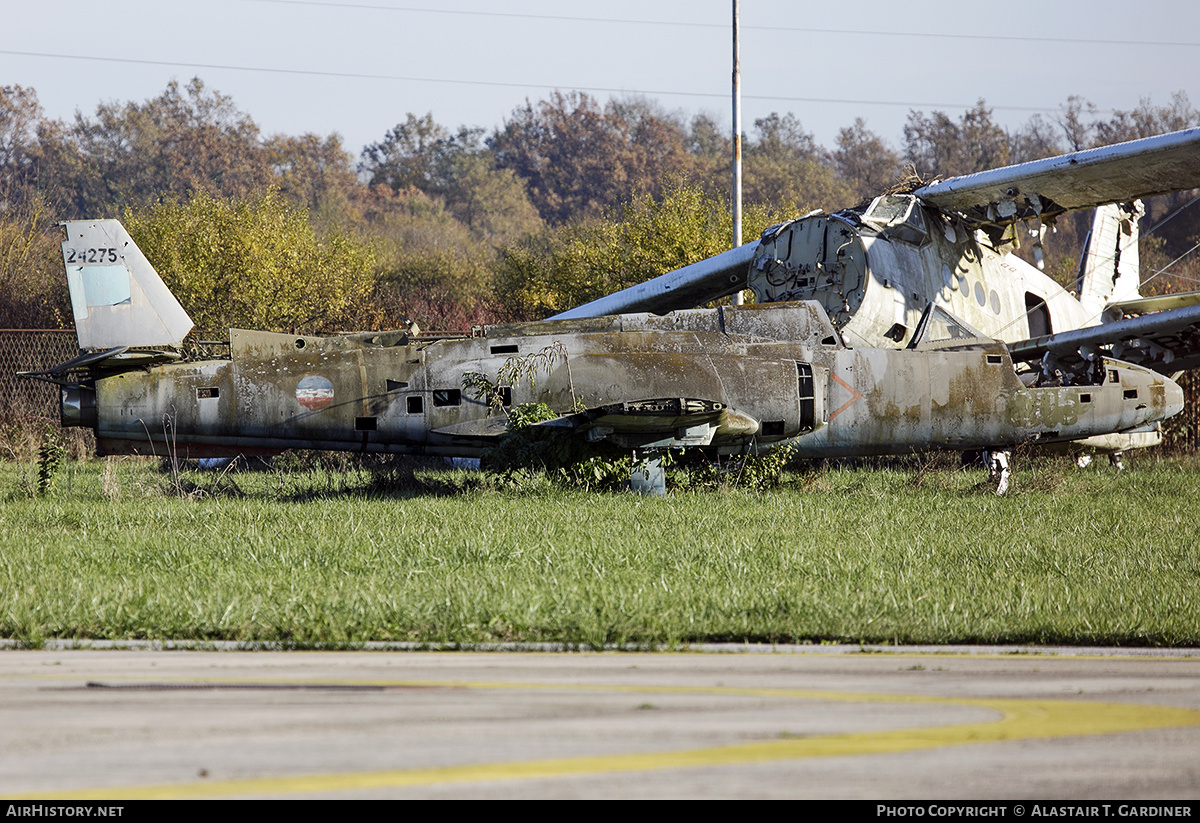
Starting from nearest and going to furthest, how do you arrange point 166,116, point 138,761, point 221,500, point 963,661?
point 138,761 < point 963,661 < point 221,500 < point 166,116

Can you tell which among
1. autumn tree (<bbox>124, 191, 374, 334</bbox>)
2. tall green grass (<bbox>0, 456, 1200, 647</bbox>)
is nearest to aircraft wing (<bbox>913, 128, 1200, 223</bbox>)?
tall green grass (<bbox>0, 456, 1200, 647</bbox>)

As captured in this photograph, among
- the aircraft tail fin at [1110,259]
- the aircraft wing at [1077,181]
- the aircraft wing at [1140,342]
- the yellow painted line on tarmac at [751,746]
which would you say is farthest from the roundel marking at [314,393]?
the aircraft tail fin at [1110,259]

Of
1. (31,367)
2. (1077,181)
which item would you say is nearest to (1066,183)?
(1077,181)

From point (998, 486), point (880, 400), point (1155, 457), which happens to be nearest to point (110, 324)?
point (880, 400)

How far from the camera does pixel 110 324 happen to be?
12.5 metres

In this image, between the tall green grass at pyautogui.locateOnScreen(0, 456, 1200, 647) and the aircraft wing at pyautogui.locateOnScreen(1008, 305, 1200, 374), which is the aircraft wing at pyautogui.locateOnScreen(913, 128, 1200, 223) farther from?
the tall green grass at pyautogui.locateOnScreen(0, 456, 1200, 647)

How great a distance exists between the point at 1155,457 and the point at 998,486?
7782 millimetres

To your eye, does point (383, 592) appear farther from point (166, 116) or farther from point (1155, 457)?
point (166, 116)

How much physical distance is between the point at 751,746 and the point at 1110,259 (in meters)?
20.4

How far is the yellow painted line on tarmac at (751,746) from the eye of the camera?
305 cm

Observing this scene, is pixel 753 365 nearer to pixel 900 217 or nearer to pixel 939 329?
pixel 939 329

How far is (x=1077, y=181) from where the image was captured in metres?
15.9

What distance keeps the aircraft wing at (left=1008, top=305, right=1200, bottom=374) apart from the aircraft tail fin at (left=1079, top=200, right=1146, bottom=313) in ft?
10.8

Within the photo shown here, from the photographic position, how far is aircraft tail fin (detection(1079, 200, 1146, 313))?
20297 millimetres
